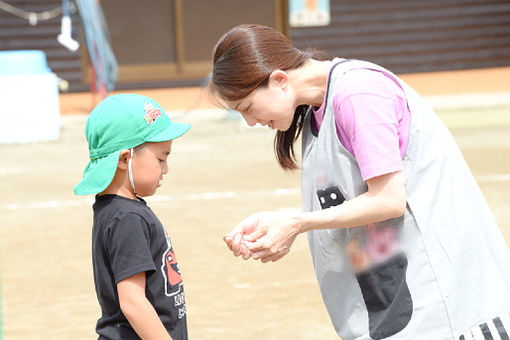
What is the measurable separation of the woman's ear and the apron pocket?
497 mm

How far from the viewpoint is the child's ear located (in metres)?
2.13

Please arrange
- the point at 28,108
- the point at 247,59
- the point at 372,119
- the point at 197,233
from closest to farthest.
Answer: the point at 372,119, the point at 247,59, the point at 197,233, the point at 28,108

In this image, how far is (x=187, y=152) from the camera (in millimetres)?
8469

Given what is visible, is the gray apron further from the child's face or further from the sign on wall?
the sign on wall

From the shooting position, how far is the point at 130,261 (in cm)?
204

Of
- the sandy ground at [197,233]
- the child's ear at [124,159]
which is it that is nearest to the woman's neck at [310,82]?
the child's ear at [124,159]

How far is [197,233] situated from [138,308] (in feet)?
10.5

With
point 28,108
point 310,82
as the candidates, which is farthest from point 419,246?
point 28,108

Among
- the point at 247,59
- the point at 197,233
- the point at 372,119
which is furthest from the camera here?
the point at 197,233

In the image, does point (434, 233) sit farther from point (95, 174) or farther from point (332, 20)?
point (332, 20)

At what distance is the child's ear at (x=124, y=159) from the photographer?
83.9 inches

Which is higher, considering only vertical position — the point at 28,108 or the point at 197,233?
the point at 197,233

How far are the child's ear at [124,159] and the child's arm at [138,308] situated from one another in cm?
27

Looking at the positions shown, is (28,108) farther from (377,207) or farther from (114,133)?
(377,207)
